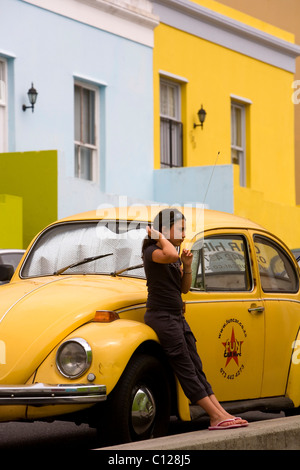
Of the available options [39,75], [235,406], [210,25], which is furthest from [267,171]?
[235,406]

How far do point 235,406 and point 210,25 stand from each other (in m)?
16.0

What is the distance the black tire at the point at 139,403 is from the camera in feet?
24.8

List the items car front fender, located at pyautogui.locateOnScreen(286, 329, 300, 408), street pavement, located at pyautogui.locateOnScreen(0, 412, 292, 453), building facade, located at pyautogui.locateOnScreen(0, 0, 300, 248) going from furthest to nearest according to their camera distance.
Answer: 1. building facade, located at pyautogui.locateOnScreen(0, 0, 300, 248)
2. car front fender, located at pyautogui.locateOnScreen(286, 329, 300, 408)
3. street pavement, located at pyautogui.locateOnScreen(0, 412, 292, 453)

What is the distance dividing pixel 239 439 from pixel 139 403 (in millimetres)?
989

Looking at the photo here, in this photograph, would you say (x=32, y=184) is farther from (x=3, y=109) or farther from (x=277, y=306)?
(x=277, y=306)

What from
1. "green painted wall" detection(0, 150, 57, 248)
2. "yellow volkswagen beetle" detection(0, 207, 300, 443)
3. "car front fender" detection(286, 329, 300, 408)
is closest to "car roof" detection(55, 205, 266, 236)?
"yellow volkswagen beetle" detection(0, 207, 300, 443)

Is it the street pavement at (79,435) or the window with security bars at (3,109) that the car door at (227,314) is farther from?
the window with security bars at (3,109)

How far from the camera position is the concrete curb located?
6.57 meters

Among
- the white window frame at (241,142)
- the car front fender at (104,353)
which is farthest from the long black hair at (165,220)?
the white window frame at (241,142)

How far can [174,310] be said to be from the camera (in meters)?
8.07

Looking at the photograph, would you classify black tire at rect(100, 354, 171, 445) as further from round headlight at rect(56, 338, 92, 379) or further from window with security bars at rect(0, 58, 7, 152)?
window with security bars at rect(0, 58, 7, 152)

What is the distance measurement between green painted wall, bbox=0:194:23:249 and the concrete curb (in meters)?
9.31

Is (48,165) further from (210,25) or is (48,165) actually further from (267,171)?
(267,171)

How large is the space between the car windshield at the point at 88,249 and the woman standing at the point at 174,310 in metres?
0.66
